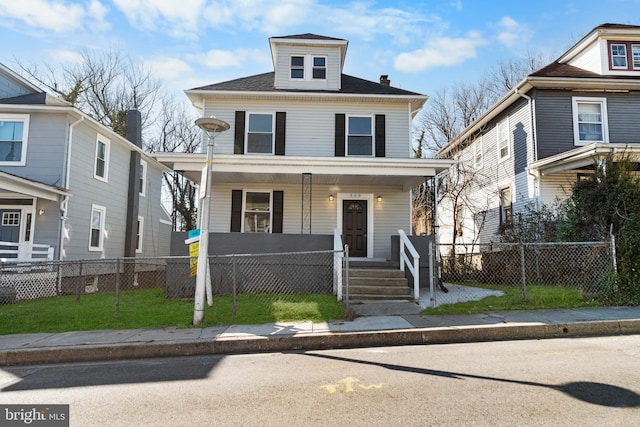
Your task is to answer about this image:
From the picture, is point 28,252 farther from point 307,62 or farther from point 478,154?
point 478,154

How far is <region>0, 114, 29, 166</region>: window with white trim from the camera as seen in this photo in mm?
12133

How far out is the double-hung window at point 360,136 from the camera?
504 inches

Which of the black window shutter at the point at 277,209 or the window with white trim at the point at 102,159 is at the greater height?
the window with white trim at the point at 102,159

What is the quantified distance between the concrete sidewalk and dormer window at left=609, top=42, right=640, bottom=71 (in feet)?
39.1

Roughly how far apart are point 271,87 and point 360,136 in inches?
143

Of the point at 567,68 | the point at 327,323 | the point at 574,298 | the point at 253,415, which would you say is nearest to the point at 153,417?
the point at 253,415

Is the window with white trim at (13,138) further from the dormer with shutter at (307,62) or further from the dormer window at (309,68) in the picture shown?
the dormer window at (309,68)

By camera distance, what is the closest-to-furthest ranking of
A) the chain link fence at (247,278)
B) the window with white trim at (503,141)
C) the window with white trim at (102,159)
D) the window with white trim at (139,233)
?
the chain link fence at (247,278) → the window with white trim at (102,159) → the window with white trim at (503,141) → the window with white trim at (139,233)

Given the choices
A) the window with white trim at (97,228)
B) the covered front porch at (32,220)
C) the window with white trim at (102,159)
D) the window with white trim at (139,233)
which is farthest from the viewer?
the window with white trim at (139,233)

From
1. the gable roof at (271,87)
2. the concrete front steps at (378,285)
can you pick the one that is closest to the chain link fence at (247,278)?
the concrete front steps at (378,285)

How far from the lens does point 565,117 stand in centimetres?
1361

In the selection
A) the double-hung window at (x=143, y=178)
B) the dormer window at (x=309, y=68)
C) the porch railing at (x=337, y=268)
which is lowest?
the porch railing at (x=337, y=268)

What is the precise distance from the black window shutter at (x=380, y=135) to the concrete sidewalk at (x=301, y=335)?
692 cm

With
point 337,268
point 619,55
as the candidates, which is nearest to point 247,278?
point 337,268
